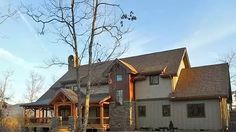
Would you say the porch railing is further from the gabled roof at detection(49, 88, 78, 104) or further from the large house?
the gabled roof at detection(49, 88, 78, 104)

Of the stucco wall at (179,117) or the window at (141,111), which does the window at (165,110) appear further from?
the window at (141,111)

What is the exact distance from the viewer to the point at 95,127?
33250 millimetres

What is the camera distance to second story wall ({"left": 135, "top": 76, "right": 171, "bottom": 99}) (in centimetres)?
3138

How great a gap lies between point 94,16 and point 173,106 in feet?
52.8

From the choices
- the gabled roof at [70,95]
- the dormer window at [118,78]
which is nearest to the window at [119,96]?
the dormer window at [118,78]

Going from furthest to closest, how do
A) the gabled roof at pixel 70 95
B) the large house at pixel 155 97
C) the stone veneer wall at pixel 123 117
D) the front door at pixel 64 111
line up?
the front door at pixel 64 111 → the gabled roof at pixel 70 95 → the stone veneer wall at pixel 123 117 → the large house at pixel 155 97

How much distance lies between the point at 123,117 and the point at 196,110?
745 cm

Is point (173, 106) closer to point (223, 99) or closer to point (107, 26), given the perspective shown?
point (223, 99)

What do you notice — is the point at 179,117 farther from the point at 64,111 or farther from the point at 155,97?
the point at 64,111

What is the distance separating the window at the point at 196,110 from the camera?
28.8 metres

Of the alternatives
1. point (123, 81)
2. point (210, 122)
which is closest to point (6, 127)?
point (123, 81)

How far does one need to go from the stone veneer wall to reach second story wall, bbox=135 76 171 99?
1369 mm

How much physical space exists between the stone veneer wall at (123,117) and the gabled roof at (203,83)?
470cm

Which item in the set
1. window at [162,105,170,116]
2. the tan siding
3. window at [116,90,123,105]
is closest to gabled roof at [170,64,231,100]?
the tan siding
